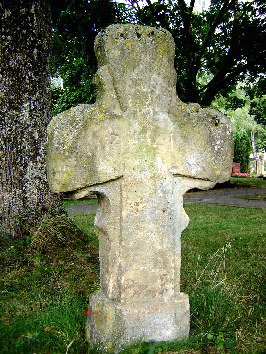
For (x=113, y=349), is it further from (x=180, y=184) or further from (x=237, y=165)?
(x=237, y=165)

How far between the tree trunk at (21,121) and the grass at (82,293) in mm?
406

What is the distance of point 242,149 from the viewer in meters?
31.2

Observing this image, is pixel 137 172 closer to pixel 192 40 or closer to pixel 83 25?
pixel 83 25

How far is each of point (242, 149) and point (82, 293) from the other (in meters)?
29.0

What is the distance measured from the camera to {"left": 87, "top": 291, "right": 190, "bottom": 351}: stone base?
2938 mm

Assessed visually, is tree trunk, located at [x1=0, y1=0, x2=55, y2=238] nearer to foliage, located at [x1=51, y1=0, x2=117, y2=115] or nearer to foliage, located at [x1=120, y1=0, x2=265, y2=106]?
A: foliage, located at [x1=51, y1=0, x2=117, y2=115]

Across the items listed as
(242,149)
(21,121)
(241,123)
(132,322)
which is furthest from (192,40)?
(241,123)

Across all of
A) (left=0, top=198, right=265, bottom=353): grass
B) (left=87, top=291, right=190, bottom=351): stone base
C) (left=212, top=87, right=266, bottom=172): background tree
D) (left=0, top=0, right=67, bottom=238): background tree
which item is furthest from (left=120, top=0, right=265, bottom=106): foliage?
(left=87, top=291, right=190, bottom=351): stone base

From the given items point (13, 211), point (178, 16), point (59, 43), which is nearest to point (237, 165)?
point (178, 16)

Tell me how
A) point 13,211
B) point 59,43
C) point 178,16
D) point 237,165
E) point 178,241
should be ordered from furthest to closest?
point 237,165 < point 178,16 < point 59,43 < point 13,211 < point 178,241

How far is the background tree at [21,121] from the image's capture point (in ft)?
18.1

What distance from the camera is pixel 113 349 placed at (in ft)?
9.51

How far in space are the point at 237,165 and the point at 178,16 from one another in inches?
746

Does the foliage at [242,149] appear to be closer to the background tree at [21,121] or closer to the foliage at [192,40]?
the foliage at [192,40]
